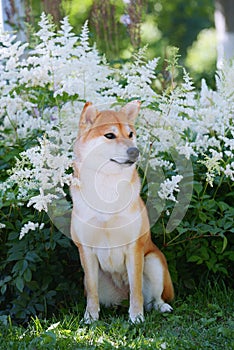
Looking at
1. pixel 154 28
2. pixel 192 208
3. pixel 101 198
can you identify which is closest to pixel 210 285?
pixel 192 208

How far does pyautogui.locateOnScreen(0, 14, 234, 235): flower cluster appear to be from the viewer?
498 cm

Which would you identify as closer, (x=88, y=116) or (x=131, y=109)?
(x=88, y=116)

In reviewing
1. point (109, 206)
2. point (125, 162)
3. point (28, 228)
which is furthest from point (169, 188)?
point (28, 228)

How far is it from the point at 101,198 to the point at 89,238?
26 centimetres

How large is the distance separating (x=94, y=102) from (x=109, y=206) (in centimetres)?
118

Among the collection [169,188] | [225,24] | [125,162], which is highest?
[125,162]

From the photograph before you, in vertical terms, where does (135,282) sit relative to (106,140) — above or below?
below

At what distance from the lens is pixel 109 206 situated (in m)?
4.42

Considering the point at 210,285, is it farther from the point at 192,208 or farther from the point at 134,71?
the point at 134,71

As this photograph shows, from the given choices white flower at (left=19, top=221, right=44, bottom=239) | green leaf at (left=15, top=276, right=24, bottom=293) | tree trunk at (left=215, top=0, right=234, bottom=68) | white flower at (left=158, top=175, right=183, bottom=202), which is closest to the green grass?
green leaf at (left=15, top=276, right=24, bottom=293)

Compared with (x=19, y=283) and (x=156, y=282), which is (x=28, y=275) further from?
(x=156, y=282)

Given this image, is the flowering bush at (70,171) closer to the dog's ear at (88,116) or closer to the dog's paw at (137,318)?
the dog's ear at (88,116)

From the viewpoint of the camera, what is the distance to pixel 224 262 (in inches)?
212

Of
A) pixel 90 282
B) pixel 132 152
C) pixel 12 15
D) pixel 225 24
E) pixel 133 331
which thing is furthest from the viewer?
pixel 225 24
